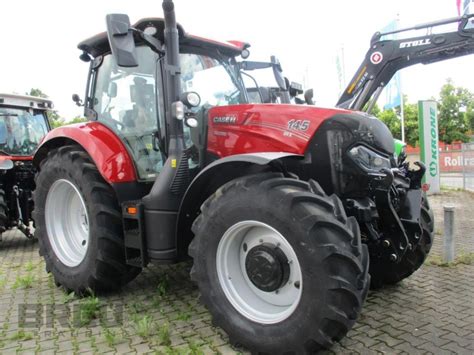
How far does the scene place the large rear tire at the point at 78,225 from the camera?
3.90 metres

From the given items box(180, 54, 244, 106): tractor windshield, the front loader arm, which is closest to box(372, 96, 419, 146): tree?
the front loader arm

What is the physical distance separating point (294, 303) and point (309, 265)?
0.34 meters

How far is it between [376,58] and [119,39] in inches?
210

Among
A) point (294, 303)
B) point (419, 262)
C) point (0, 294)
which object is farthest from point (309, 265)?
point (0, 294)

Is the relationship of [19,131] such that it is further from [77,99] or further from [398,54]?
[398,54]

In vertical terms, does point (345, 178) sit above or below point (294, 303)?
above

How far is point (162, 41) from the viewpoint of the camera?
151 inches

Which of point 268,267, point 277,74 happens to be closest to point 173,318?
point 268,267

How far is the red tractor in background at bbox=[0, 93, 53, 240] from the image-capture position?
699 centimetres

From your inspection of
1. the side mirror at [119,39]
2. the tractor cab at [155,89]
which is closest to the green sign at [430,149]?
the tractor cab at [155,89]

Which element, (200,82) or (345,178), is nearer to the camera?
(345,178)

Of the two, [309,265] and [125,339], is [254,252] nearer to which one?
[309,265]

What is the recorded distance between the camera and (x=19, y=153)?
7.55 meters

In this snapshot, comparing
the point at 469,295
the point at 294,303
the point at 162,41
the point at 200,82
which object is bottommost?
the point at 469,295
